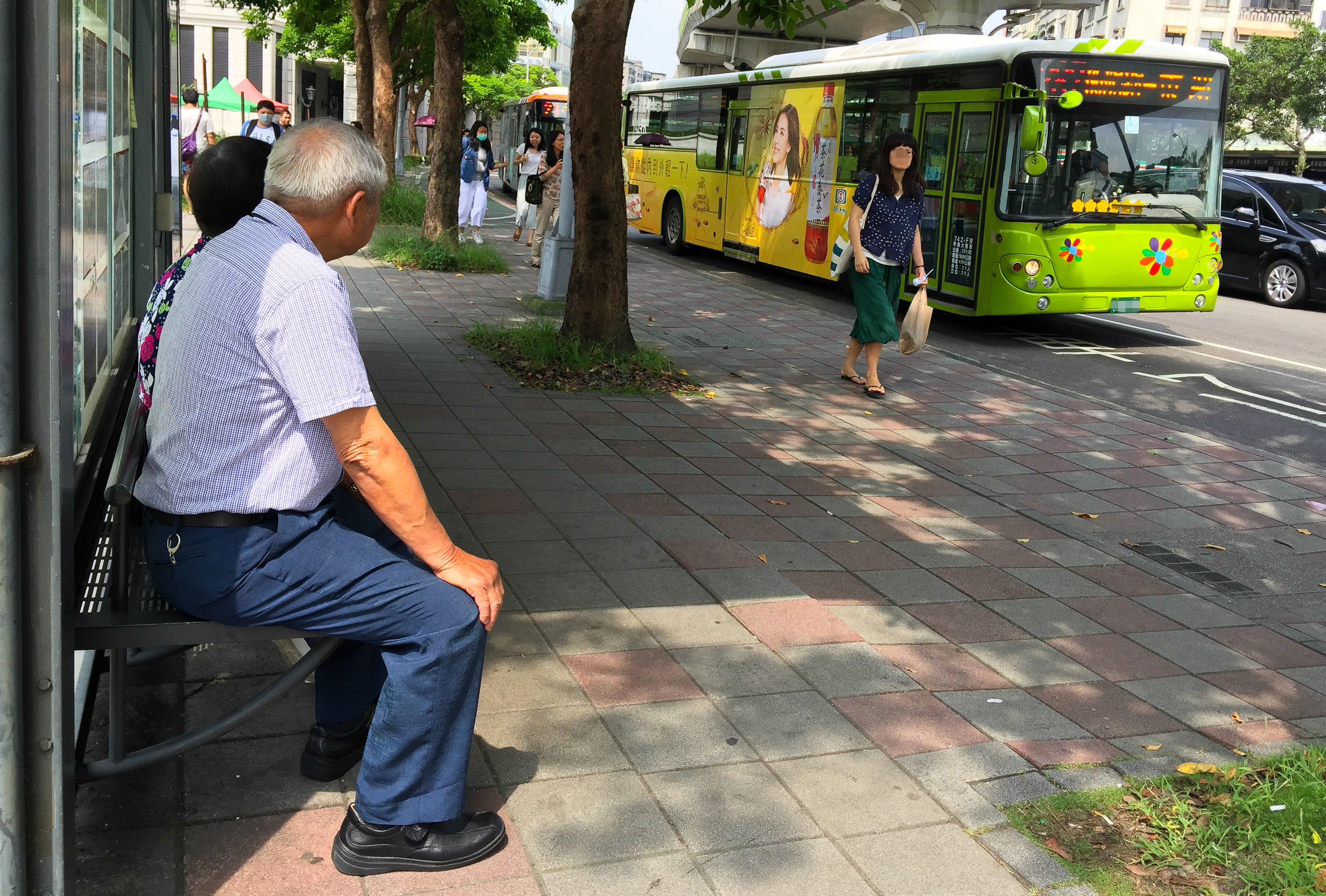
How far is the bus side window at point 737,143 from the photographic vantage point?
17812 mm

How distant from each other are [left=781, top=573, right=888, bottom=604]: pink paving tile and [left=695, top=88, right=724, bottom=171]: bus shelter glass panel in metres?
14.3

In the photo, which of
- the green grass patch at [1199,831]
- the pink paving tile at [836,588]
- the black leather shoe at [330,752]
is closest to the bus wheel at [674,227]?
the pink paving tile at [836,588]

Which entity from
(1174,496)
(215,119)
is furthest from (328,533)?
(215,119)

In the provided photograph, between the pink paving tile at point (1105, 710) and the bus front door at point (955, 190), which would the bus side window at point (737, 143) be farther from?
the pink paving tile at point (1105, 710)

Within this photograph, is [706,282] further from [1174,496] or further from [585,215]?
[1174,496]

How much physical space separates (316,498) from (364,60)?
22.5 m

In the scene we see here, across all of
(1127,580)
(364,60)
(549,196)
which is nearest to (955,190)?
(549,196)

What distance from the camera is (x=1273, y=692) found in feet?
14.0

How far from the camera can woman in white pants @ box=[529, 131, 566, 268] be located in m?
15.5

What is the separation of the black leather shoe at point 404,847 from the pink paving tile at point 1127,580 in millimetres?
3320

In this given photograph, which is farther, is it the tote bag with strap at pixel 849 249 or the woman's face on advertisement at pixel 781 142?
the woman's face on advertisement at pixel 781 142

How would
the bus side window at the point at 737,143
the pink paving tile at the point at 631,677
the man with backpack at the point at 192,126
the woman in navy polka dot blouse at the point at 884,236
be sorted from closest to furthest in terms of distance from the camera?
the pink paving tile at the point at 631,677 < the woman in navy polka dot blouse at the point at 884,236 < the man with backpack at the point at 192,126 < the bus side window at the point at 737,143

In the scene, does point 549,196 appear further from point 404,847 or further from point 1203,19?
point 1203,19

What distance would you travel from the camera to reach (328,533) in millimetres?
2777
